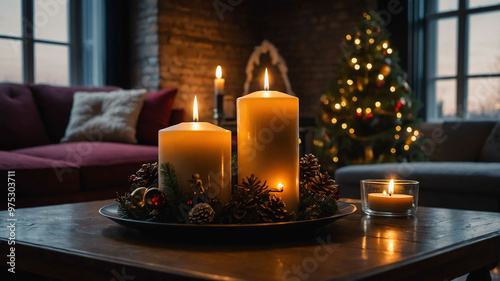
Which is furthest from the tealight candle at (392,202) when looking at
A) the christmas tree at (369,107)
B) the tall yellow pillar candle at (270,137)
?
the christmas tree at (369,107)

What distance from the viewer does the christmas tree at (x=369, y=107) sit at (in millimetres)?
4160

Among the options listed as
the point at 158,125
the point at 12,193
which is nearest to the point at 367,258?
the point at 12,193

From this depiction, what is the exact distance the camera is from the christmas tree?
4160 millimetres

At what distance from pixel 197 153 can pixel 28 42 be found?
3.70 m

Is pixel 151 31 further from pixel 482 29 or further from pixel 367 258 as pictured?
pixel 367 258

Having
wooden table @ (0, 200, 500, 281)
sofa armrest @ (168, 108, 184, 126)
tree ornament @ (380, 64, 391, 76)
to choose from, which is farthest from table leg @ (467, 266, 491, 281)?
tree ornament @ (380, 64, 391, 76)

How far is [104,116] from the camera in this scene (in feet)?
11.5

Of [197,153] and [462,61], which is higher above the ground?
[462,61]

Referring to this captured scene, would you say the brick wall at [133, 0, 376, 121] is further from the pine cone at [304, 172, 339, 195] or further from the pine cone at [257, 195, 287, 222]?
the pine cone at [257, 195, 287, 222]

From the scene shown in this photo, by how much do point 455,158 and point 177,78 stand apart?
7.69 feet

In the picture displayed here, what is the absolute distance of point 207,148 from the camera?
95cm

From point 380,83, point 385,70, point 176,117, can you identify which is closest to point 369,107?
point 380,83

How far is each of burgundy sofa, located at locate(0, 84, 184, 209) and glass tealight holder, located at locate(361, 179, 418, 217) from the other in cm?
166

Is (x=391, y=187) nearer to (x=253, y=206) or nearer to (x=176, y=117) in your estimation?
(x=253, y=206)
